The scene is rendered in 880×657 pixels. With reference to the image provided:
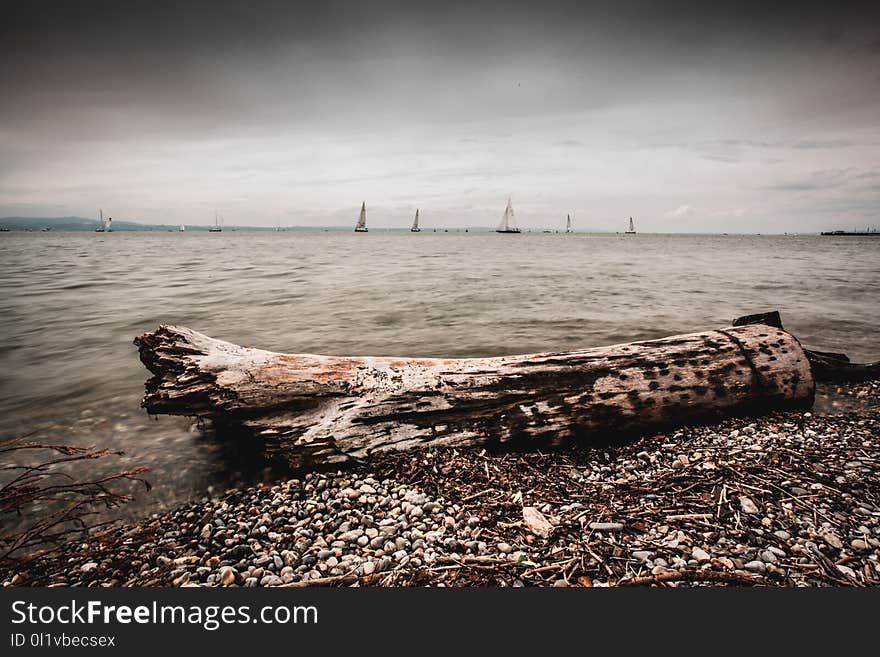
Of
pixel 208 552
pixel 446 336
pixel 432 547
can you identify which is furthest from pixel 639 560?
pixel 446 336

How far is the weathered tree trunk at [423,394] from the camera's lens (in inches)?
178

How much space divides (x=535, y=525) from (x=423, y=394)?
1868 mm

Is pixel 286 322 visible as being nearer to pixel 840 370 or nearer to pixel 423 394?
pixel 423 394

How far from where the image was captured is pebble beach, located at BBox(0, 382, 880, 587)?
9.37ft

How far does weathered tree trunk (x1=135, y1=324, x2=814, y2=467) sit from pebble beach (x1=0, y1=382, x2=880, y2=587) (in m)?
0.29

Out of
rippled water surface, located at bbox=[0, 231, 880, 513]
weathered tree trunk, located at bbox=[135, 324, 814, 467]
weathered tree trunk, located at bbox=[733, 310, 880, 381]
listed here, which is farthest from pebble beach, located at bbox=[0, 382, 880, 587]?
weathered tree trunk, located at bbox=[733, 310, 880, 381]

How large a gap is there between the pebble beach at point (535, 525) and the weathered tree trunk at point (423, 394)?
294mm

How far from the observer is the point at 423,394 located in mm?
4711

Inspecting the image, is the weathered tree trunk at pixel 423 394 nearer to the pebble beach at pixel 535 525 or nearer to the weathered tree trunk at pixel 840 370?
the pebble beach at pixel 535 525

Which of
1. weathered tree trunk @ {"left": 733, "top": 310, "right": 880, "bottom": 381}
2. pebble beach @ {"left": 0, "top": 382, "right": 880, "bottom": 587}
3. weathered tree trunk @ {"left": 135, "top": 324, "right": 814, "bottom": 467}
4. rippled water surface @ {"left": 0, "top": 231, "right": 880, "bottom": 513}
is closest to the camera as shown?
pebble beach @ {"left": 0, "top": 382, "right": 880, "bottom": 587}

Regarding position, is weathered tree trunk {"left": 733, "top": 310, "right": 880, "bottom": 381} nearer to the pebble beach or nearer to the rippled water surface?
the pebble beach

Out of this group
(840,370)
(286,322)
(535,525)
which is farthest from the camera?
(286,322)

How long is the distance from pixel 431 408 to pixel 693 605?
284 cm

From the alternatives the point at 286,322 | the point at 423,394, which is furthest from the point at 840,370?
the point at 286,322
